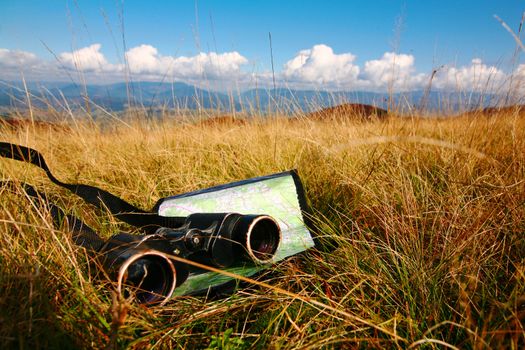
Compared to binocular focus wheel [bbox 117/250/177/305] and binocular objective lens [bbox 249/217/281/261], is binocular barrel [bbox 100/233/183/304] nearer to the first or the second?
binocular focus wheel [bbox 117/250/177/305]

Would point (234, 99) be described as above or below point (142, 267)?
above

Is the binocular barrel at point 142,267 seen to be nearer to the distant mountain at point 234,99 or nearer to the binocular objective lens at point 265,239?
the binocular objective lens at point 265,239

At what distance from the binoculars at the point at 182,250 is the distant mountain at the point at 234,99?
171 centimetres

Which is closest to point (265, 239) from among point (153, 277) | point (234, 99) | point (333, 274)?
point (333, 274)

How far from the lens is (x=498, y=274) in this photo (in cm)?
111

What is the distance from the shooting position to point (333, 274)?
50.9 inches

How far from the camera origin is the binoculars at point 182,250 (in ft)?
3.40

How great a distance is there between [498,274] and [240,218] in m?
0.88

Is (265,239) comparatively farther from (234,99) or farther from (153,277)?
(234,99)

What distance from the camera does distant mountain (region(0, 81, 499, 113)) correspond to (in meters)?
2.88

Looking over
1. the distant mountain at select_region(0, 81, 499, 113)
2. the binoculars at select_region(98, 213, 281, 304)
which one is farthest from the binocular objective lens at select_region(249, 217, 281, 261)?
the distant mountain at select_region(0, 81, 499, 113)

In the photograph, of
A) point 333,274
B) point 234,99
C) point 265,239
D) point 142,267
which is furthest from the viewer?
point 234,99

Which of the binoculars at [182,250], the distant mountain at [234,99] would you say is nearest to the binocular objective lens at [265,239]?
the binoculars at [182,250]

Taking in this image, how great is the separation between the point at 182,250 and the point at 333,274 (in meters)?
0.57
